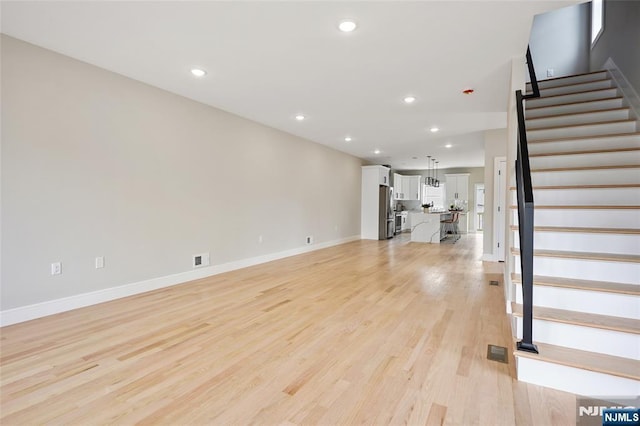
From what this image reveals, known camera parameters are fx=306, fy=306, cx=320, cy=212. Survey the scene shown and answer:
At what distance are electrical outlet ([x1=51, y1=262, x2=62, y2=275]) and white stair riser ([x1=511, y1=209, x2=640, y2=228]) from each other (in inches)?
Answer: 175

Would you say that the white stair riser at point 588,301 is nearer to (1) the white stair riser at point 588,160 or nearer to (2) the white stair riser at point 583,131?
(1) the white stair riser at point 588,160

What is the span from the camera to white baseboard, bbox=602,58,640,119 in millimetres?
3453

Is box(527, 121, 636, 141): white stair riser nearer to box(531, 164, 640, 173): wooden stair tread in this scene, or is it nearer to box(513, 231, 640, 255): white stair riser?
box(531, 164, 640, 173): wooden stair tread

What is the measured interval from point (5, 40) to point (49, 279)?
7.31 feet

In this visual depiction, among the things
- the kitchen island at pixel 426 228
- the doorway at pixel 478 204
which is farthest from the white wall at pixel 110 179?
the doorway at pixel 478 204

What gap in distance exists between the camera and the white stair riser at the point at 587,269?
2.09 meters

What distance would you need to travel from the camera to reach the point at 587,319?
1933 mm

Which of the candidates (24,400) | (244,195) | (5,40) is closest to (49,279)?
(24,400)

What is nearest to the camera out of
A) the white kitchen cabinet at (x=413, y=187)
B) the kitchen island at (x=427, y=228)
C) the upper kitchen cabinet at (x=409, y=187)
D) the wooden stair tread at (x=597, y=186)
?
the wooden stair tread at (x=597, y=186)

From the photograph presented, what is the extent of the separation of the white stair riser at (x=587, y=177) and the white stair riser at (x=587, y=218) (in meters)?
0.54

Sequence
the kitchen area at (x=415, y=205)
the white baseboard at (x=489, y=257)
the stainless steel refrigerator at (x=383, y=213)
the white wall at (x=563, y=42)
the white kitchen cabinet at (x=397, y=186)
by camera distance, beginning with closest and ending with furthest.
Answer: the white wall at (x=563, y=42) < the white baseboard at (x=489, y=257) < the kitchen area at (x=415, y=205) < the stainless steel refrigerator at (x=383, y=213) < the white kitchen cabinet at (x=397, y=186)

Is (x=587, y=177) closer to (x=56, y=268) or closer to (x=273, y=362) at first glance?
(x=273, y=362)

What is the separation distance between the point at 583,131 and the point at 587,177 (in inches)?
41.3


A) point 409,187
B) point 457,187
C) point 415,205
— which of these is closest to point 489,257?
point 457,187
